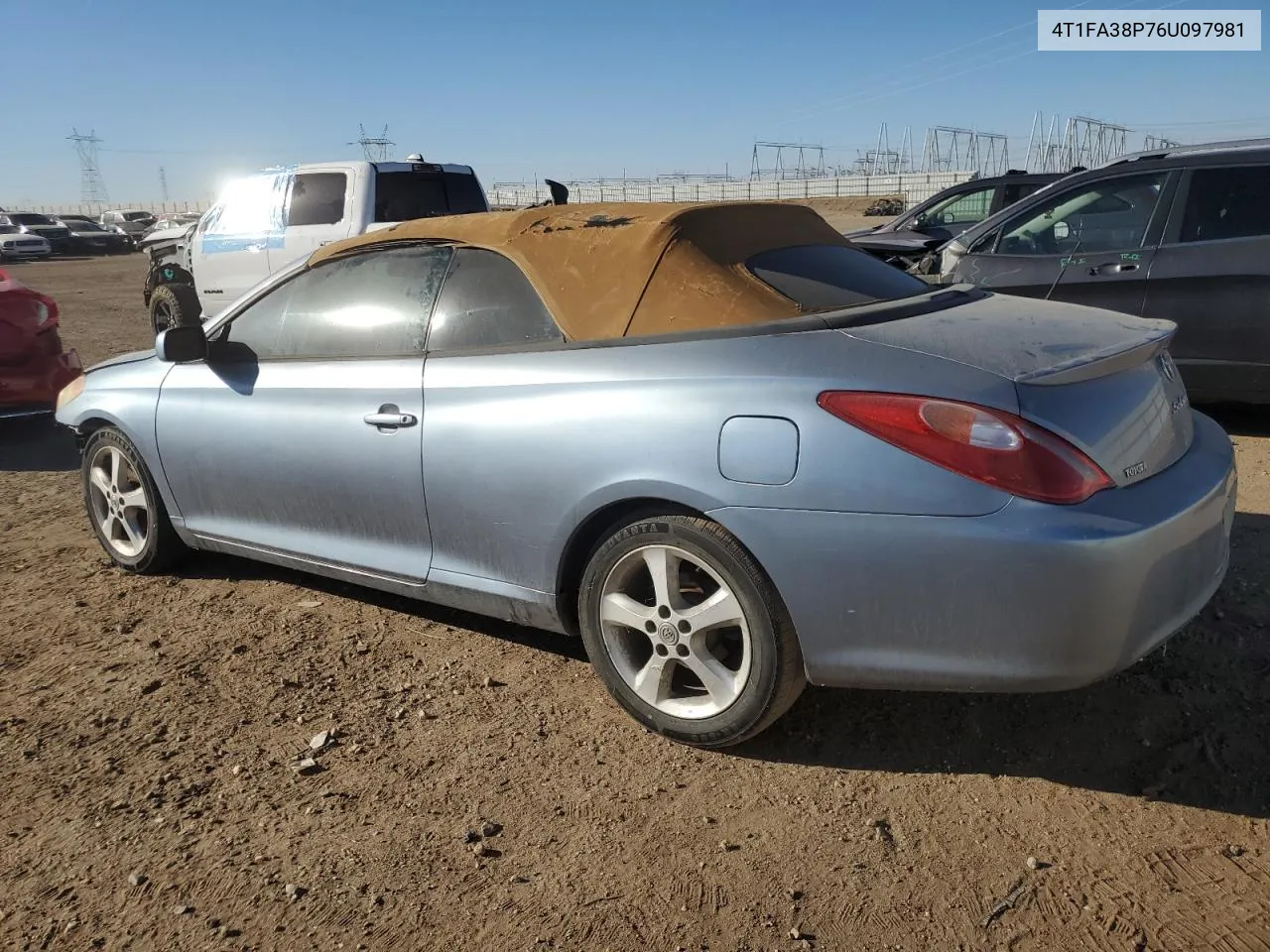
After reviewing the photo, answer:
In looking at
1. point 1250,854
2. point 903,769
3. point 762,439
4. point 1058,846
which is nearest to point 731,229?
point 762,439

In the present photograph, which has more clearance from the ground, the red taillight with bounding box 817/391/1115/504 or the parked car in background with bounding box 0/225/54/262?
the red taillight with bounding box 817/391/1115/504

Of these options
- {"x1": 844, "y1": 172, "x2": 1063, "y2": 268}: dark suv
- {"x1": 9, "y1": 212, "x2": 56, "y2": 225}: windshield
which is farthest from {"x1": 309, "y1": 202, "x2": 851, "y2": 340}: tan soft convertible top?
{"x1": 9, "y1": 212, "x2": 56, "y2": 225}: windshield

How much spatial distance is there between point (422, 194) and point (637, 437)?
7974 mm

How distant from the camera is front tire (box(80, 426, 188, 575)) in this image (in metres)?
4.26

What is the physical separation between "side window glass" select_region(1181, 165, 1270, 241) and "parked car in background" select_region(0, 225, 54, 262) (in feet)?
121

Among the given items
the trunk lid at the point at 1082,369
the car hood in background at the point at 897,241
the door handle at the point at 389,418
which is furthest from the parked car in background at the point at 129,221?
the trunk lid at the point at 1082,369

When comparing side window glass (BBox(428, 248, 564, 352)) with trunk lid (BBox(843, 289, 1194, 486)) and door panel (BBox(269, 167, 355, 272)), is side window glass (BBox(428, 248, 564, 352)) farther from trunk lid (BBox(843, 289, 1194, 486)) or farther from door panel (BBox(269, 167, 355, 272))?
door panel (BBox(269, 167, 355, 272))

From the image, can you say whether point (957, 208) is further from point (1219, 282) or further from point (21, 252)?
point (21, 252)

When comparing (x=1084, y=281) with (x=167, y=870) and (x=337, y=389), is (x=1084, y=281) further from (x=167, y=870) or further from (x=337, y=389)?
(x=167, y=870)

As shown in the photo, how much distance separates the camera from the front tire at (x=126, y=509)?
426 centimetres

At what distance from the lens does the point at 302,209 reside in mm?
9766

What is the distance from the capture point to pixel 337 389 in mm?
3486

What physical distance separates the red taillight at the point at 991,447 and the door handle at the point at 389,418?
156 cm

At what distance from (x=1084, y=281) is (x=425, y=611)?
454cm
